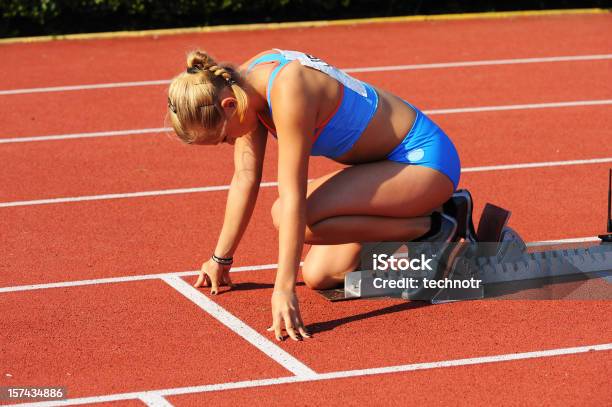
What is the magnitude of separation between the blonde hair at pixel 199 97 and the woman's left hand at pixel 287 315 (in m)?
0.74

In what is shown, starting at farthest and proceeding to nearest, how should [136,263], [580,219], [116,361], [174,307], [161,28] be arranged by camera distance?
[161,28] < [580,219] < [136,263] < [174,307] < [116,361]

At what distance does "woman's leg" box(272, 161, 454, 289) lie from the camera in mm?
4738

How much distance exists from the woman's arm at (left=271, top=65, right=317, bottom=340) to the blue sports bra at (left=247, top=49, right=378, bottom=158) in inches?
8.8

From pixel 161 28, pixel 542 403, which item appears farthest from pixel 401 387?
pixel 161 28

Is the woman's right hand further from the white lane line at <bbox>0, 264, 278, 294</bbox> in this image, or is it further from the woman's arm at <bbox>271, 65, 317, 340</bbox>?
the woman's arm at <bbox>271, 65, 317, 340</bbox>

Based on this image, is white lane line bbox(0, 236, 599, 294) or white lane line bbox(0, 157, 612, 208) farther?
white lane line bbox(0, 157, 612, 208)

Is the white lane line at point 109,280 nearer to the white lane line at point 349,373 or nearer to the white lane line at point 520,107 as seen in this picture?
the white lane line at point 349,373

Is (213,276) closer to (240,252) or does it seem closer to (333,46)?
(240,252)

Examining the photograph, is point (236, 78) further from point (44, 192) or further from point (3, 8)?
point (3, 8)

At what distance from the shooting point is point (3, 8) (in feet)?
41.1

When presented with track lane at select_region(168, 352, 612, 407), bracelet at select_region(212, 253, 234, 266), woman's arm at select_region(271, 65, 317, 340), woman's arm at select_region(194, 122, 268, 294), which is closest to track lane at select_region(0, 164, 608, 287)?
bracelet at select_region(212, 253, 234, 266)

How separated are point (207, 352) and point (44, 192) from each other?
284 cm

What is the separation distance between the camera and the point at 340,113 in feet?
15.2

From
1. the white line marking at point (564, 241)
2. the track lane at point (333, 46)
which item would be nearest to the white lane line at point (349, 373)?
the white line marking at point (564, 241)
